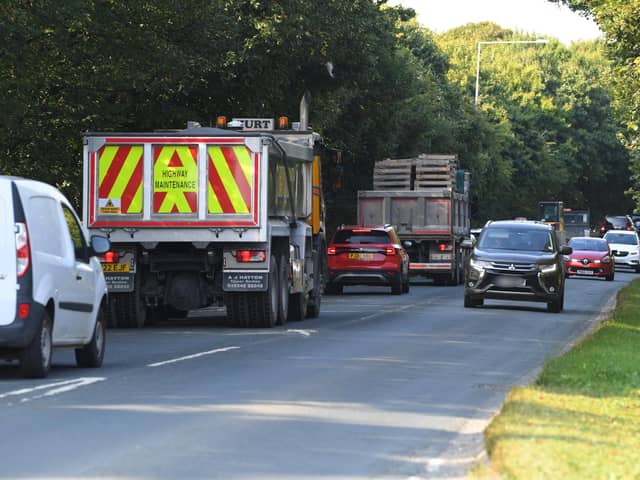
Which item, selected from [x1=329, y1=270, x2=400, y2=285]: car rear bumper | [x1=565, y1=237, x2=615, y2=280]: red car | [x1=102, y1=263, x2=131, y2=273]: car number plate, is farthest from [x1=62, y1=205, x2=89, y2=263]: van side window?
[x1=565, y1=237, x2=615, y2=280]: red car

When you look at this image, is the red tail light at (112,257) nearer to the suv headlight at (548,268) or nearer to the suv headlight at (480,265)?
the suv headlight at (480,265)

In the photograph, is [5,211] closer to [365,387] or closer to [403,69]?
[365,387]

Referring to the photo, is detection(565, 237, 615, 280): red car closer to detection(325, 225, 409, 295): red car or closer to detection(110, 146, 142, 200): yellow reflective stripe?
detection(325, 225, 409, 295): red car

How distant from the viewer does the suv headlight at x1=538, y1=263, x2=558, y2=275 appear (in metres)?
30.8

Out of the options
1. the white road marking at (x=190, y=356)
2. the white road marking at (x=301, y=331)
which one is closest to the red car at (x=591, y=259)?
the white road marking at (x=301, y=331)

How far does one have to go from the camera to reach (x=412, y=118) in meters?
59.2

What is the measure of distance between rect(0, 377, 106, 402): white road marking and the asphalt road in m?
0.02

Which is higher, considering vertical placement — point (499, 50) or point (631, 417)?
point (499, 50)

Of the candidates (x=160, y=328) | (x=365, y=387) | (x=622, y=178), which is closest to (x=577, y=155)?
(x=622, y=178)

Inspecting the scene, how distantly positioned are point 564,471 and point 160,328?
628 inches

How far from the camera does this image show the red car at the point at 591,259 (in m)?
55.6

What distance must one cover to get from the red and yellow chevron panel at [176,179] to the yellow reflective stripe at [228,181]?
34 centimetres

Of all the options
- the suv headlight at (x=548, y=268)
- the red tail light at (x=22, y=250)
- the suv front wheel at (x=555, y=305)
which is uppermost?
the red tail light at (x=22, y=250)

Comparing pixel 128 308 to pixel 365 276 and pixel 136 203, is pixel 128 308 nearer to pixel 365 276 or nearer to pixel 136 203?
pixel 136 203
